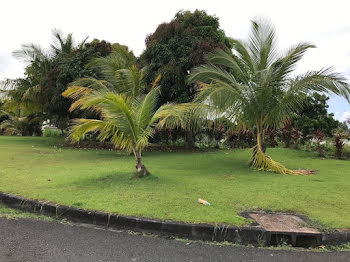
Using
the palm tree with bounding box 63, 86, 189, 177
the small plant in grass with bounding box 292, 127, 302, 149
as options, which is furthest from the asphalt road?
the small plant in grass with bounding box 292, 127, 302, 149

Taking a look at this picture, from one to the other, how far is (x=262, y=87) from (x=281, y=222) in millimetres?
4726

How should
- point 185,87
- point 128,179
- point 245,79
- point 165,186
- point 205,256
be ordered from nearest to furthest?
point 205,256 < point 165,186 < point 128,179 < point 245,79 < point 185,87

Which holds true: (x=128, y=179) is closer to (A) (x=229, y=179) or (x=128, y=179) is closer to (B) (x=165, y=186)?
(B) (x=165, y=186)

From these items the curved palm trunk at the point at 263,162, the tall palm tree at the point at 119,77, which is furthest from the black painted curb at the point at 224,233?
the tall palm tree at the point at 119,77

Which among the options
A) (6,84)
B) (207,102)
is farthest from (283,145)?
(6,84)

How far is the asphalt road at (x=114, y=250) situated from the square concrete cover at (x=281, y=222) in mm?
325

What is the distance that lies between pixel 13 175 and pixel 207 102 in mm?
4840

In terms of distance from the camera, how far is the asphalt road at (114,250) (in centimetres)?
302

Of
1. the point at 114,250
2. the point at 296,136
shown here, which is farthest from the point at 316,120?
the point at 114,250

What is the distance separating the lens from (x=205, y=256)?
3.08m

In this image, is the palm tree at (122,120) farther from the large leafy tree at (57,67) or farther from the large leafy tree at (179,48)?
the large leafy tree at (57,67)

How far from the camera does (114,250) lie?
3166 mm

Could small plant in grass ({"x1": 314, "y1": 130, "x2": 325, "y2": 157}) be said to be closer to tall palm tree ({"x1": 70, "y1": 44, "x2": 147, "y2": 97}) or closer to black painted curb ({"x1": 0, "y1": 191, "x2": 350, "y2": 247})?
tall palm tree ({"x1": 70, "y1": 44, "x2": 147, "y2": 97})

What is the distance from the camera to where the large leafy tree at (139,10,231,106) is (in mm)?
11805
